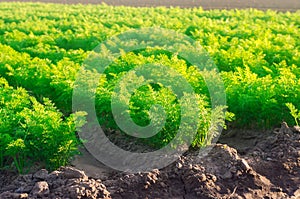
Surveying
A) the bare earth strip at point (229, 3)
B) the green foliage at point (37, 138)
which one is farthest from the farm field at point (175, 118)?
the bare earth strip at point (229, 3)

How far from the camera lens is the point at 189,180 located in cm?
576

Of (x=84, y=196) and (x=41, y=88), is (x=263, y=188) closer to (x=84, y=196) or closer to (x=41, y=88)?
(x=84, y=196)

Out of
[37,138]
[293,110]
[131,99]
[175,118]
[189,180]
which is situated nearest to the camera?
[189,180]

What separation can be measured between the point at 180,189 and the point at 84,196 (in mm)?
1029

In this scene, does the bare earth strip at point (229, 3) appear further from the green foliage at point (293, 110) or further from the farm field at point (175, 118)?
the green foliage at point (293, 110)

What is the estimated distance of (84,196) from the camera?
17.4 feet

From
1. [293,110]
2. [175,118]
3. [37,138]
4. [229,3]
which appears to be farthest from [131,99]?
[229,3]

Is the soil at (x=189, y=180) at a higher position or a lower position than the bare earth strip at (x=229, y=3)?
lower

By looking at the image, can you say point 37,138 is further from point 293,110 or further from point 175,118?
point 293,110

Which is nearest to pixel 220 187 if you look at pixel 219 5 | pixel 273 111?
→ pixel 273 111

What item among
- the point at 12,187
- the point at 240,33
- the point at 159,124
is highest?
the point at 240,33

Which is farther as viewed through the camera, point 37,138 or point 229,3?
point 229,3

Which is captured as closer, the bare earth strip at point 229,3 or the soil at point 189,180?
the soil at point 189,180

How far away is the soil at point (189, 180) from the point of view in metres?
5.44
